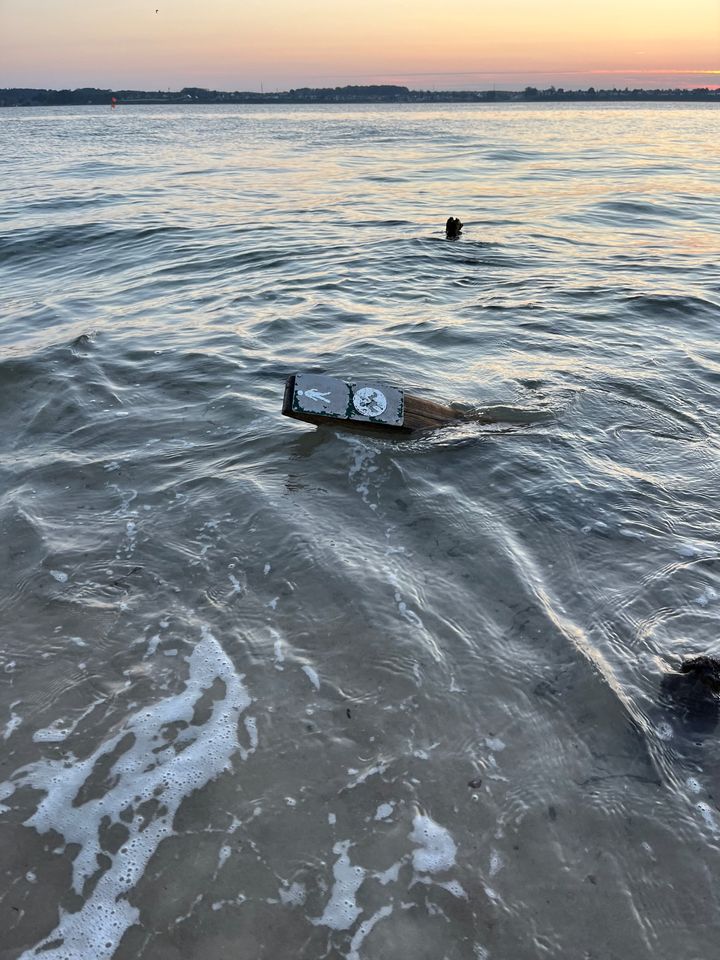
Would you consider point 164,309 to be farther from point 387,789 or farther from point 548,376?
point 387,789

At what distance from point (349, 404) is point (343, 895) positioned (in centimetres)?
366

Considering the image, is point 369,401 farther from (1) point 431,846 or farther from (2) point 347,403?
(1) point 431,846

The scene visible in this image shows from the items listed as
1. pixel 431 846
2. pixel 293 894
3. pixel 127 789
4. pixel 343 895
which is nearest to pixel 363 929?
pixel 343 895

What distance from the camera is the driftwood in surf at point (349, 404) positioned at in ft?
17.8

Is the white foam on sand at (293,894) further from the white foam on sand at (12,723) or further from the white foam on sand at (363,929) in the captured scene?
the white foam on sand at (12,723)

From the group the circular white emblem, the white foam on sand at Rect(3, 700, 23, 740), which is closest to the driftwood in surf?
the circular white emblem

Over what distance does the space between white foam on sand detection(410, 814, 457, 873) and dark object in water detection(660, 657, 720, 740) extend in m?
1.16

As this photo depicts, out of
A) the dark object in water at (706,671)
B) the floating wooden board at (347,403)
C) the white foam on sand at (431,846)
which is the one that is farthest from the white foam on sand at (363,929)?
the floating wooden board at (347,403)

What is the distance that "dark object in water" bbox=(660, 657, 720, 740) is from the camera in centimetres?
303

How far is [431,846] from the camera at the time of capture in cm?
260

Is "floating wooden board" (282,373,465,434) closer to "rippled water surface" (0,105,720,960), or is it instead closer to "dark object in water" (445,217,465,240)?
"rippled water surface" (0,105,720,960)

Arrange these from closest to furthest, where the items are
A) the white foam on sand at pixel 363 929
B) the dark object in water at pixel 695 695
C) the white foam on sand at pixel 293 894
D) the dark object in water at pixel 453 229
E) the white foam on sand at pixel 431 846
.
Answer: the white foam on sand at pixel 363 929 < the white foam on sand at pixel 293 894 < the white foam on sand at pixel 431 846 < the dark object in water at pixel 695 695 < the dark object in water at pixel 453 229

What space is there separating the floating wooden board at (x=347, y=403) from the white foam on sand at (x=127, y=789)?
2.50 metres

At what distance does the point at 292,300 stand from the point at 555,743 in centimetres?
838
